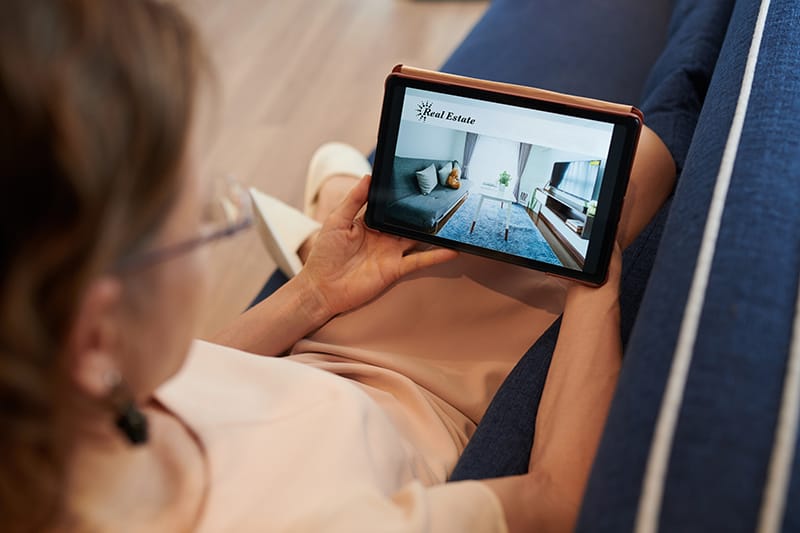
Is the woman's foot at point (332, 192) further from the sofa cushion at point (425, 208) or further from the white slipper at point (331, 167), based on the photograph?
the sofa cushion at point (425, 208)

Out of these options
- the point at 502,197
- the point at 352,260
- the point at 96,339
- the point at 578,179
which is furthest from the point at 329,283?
the point at 96,339

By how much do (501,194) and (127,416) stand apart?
552 mm

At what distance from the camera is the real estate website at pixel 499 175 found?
0.87m

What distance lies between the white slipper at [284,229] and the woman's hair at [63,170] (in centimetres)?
77

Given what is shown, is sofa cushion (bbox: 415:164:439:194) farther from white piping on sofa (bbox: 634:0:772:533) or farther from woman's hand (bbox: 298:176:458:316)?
white piping on sofa (bbox: 634:0:772:533)

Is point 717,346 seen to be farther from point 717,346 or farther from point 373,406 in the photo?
point 373,406

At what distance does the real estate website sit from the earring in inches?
19.5

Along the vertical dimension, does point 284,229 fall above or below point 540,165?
below

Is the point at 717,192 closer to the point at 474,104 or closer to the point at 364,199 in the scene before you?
the point at 474,104

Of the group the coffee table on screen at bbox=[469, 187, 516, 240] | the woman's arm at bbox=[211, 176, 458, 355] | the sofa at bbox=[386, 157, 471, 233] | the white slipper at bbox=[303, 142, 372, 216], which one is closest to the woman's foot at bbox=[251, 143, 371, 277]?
the white slipper at bbox=[303, 142, 372, 216]

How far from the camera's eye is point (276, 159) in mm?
2148

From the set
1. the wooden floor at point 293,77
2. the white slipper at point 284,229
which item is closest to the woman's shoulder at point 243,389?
the white slipper at point 284,229

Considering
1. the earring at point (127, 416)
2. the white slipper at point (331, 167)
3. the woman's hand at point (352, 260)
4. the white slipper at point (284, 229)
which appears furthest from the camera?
the white slipper at point (331, 167)

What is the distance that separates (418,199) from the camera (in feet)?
3.18
